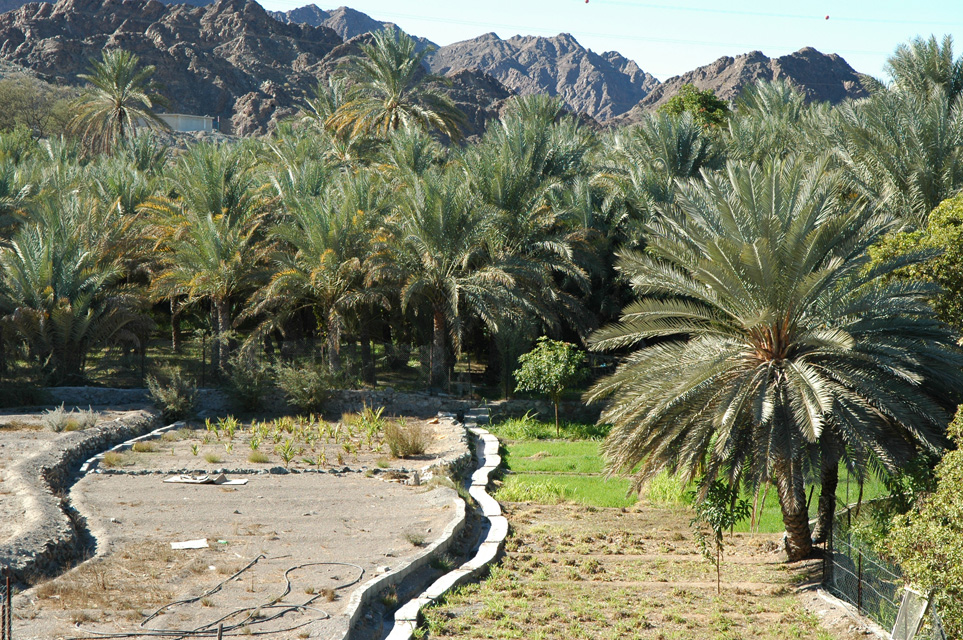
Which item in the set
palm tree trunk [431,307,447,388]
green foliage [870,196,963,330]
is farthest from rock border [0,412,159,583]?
green foliage [870,196,963,330]

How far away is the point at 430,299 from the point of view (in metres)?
20.5

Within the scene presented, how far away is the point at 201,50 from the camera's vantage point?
94.8 metres

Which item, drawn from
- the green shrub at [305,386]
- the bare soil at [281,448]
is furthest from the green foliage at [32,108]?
the bare soil at [281,448]

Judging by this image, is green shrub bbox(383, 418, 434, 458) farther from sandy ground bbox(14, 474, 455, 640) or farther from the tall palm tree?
the tall palm tree

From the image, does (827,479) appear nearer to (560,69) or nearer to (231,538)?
(231,538)

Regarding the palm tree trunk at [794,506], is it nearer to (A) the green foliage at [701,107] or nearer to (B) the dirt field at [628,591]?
(B) the dirt field at [628,591]

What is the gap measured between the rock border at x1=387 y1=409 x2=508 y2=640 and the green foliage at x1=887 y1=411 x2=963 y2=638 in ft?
15.0

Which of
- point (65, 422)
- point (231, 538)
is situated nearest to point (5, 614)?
point (231, 538)

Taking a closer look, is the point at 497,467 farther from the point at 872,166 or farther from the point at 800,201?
the point at 872,166

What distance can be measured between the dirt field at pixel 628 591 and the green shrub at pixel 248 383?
962cm

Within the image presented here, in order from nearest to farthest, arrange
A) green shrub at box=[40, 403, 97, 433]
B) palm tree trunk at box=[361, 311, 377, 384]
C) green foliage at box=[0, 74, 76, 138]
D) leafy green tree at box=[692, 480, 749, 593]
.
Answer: leafy green tree at box=[692, 480, 749, 593] → green shrub at box=[40, 403, 97, 433] → palm tree trunk at box=[361, 311, 377, 384] → green foliage at box=[0, 74, 76, 138]

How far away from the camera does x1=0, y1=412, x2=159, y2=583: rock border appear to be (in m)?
8.69

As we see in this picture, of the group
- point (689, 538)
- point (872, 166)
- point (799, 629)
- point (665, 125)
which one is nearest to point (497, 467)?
point (689, 538)

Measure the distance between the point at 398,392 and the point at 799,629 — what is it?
525 inches
